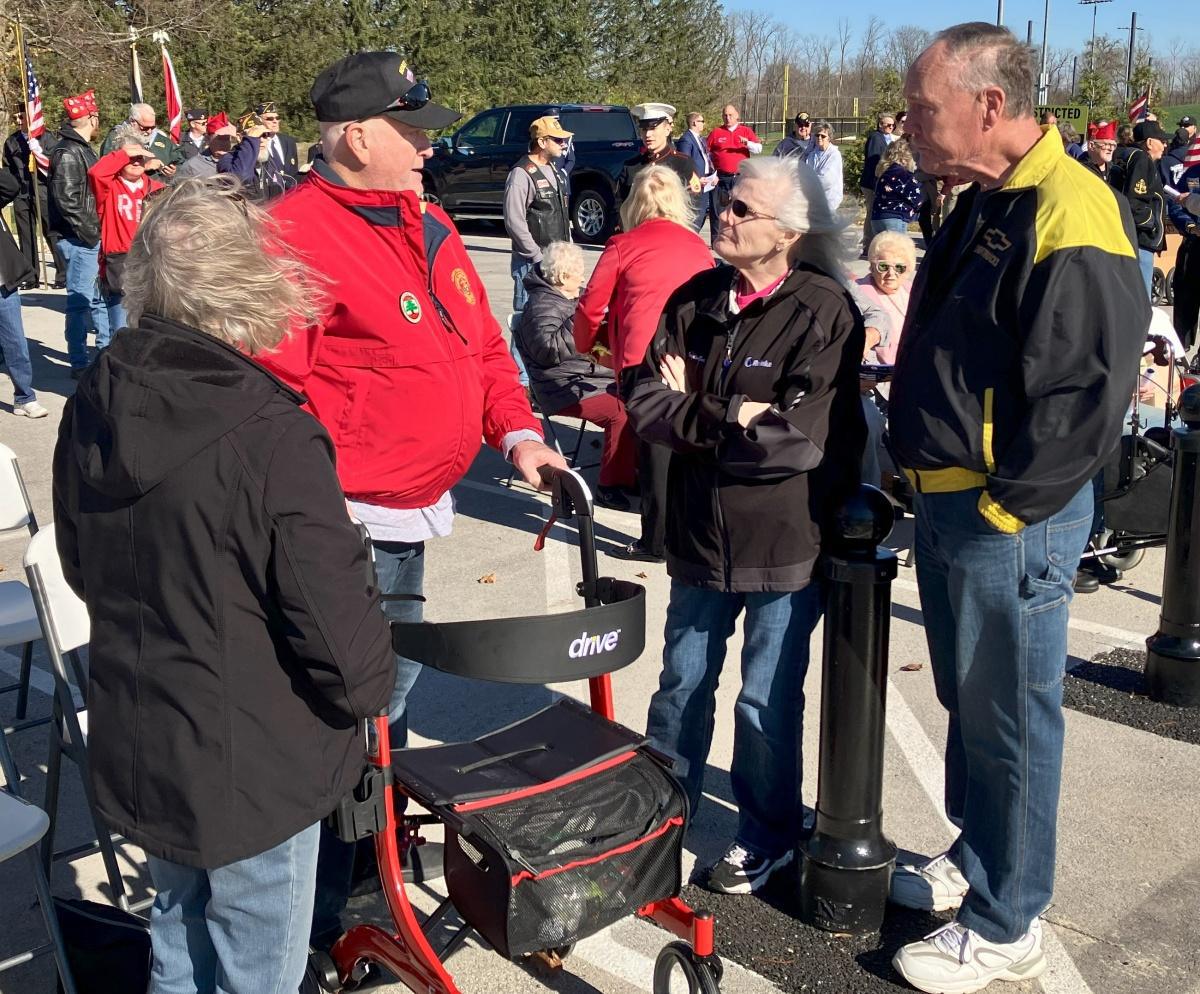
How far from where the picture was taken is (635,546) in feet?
21.9

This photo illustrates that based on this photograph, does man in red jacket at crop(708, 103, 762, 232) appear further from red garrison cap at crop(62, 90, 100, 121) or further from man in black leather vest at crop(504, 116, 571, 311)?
red garrison cap at crop(62, 90, 100, 121)

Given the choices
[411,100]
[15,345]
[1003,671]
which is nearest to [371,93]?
[411,100]

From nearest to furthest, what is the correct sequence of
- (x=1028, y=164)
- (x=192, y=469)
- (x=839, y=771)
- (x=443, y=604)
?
(x=192, y=469) < (x=1028, y=164) < (x=839, y=771) < (x=443, y=604)

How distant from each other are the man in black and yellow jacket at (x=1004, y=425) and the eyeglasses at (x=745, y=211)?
0.43m

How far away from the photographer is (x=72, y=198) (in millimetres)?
10055

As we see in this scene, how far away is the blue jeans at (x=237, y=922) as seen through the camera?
240 cm

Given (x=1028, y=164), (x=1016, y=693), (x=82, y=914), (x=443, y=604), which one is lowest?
(x=443, y=604)

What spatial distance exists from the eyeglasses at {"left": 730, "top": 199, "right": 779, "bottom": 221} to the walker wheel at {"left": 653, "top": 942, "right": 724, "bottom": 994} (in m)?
1.80

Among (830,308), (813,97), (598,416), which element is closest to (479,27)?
(813,97)

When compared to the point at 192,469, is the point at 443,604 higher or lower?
lower

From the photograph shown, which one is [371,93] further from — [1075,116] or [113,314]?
[1075,116]

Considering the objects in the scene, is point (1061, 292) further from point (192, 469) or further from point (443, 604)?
point (443, 604)

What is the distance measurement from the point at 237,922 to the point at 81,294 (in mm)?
8703

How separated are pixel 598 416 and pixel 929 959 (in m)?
4.06
